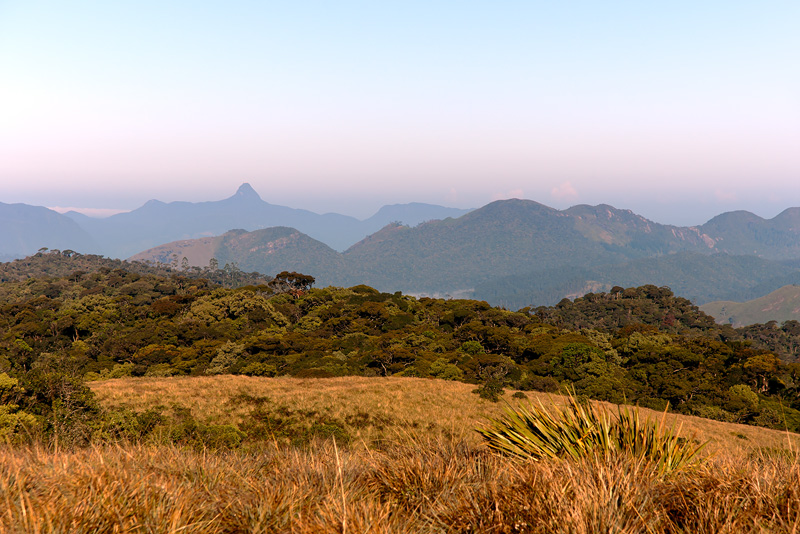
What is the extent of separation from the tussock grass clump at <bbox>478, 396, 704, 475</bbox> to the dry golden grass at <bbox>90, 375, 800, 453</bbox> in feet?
51.2

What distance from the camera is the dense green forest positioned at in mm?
42219

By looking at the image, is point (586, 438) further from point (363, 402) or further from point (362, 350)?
point (362, 350)

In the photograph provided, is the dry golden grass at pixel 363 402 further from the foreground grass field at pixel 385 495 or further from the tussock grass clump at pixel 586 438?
the foreground grass field at pixel 385 495

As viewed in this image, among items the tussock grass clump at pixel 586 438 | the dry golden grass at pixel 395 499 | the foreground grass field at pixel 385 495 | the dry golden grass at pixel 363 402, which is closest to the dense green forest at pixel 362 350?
the dry golden grass at pixel 363 402

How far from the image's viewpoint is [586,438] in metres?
6.14

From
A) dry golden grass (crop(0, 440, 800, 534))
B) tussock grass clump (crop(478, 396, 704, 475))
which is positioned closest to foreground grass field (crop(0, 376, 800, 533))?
dry golden grass (crop(0, 440, 800, 534))

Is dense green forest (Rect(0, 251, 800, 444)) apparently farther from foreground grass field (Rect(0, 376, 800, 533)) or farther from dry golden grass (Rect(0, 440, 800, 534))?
dry golden grass (Rect(0, 440, 800, 534))

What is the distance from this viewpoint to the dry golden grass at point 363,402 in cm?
2375

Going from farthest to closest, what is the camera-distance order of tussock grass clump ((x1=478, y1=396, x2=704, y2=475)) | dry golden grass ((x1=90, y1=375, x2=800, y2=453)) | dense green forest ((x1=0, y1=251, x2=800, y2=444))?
dense green forest ((x1=0, y1=251, x2=800, y2=444)) < dry golden grass ((x1=90, y1=375, x2=800, y2=453)) < tussock grass clump ((x1=478, y1=396, x2=704, y2=475))

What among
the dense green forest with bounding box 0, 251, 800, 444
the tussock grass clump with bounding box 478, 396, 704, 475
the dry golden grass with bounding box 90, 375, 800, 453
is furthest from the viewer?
the dense green forest with bounding box 0, 251, 800, 444

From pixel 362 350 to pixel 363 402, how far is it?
2820cm

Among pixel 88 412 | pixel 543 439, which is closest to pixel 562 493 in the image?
pixel 543 439

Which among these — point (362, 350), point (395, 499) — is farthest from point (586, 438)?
point (362, 350)

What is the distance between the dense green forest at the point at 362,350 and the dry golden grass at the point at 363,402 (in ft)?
13.7
